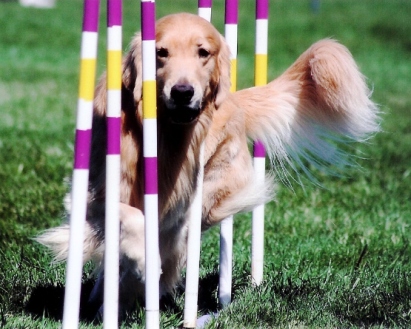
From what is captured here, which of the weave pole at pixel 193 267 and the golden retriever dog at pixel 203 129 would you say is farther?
the weave pole at pixel 193 267

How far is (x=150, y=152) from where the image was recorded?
3381mm

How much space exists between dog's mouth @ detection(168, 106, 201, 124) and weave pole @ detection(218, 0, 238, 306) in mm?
487

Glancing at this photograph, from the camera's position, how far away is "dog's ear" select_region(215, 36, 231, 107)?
164 inches

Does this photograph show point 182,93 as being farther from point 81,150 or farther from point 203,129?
point 81,150

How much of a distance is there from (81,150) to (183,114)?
0.87 metres

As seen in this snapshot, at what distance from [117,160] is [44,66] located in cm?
1151

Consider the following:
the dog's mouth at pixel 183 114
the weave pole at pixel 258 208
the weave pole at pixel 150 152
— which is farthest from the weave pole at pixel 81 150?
the weave pole at pixel 258 208

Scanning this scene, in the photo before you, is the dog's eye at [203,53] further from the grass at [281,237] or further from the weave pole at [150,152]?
the grass at [281,237]

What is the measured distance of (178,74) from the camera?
12.3 ft

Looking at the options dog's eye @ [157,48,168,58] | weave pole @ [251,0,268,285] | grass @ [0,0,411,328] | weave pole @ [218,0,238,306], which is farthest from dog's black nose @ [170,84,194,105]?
grass @ [0,0,411,328]

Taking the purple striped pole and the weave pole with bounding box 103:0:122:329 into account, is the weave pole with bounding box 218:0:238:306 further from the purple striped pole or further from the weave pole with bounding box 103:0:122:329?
the weave pole with bounding box 103:0:122:329

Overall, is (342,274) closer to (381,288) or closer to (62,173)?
(381,288)

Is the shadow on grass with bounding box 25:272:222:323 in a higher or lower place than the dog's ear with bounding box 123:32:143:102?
lower

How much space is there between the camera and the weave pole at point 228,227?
4.25 meters
